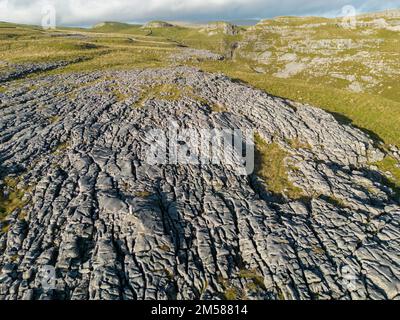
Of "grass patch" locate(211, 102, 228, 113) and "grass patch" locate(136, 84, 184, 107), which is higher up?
"grass patch" locate(136, 84, 184, 107)

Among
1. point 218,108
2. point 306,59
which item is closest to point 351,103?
point 218,108

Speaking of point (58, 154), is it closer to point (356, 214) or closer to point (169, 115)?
point (169, 115)

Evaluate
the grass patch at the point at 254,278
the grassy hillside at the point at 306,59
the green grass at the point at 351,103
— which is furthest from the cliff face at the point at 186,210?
the grassy hillside at the point at 306,59

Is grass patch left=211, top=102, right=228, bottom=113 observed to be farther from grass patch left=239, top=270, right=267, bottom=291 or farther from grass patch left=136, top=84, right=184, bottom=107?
grass patch left=239, top=270, right=267, bottom=291

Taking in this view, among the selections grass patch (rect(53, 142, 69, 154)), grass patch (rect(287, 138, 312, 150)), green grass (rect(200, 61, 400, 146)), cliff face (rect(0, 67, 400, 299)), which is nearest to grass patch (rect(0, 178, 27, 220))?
cliff face (rect(0, 67, 400, 299))

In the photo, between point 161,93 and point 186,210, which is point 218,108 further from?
point 186,210
